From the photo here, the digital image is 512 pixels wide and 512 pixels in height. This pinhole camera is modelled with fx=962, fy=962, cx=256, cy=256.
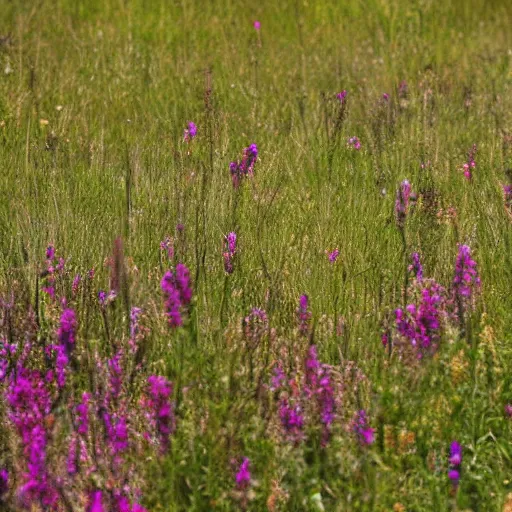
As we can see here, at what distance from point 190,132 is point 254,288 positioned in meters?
1.59

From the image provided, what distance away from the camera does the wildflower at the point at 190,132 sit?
438cm

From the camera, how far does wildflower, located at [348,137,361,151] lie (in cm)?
430

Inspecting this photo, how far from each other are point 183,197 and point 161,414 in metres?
1.41

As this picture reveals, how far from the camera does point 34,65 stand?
5.38 meters

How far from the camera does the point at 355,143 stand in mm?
4449

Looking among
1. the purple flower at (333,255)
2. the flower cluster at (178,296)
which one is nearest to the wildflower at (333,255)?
the purple flower at (333,255)

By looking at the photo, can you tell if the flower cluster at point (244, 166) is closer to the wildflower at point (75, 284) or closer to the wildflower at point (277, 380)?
Answer: the wildflower at point (75, 284)

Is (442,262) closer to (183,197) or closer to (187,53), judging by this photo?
(183,197)

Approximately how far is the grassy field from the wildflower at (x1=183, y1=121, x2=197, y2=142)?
122 mm

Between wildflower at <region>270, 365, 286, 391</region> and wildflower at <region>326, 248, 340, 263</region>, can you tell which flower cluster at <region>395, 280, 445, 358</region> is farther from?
wildflower at <region>326, 248, 340, 263</region>

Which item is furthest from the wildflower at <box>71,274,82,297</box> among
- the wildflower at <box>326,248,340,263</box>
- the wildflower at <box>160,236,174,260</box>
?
the wildflower at <box>326,248,340,263</box>

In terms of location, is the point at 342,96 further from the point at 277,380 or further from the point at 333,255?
the point at 277,380

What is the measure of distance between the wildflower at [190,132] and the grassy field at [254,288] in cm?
12

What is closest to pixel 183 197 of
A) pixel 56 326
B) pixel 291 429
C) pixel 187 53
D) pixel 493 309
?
pixel 56 326
